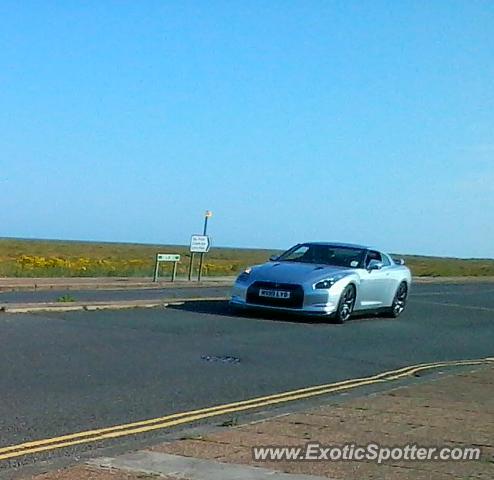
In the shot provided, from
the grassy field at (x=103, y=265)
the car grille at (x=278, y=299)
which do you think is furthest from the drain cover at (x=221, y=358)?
the grassy field at (x=103, y=265)

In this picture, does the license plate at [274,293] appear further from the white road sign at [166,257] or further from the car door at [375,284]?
the white road sign at [166,257]

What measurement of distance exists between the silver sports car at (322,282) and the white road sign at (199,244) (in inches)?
424

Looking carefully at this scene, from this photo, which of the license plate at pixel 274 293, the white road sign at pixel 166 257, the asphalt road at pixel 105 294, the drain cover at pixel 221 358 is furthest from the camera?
the white road sign at pixel 166 257

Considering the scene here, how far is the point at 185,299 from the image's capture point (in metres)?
20.0

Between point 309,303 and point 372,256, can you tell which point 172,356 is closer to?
point 309,303

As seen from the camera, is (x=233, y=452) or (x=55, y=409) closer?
(x=233, y=452)

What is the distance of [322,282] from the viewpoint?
17.2 meters

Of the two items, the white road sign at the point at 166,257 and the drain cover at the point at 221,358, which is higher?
the white road sign at the point at 166,257

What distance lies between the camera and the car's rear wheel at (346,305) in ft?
57.1

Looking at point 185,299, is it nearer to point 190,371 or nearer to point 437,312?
point 437,312

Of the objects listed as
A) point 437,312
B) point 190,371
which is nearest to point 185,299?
point 437,312

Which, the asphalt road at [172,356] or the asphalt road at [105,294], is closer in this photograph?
the asphalt road at [172,356]

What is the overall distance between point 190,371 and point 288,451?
4004mm

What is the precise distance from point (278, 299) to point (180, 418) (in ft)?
29.5
